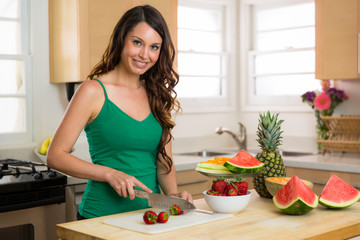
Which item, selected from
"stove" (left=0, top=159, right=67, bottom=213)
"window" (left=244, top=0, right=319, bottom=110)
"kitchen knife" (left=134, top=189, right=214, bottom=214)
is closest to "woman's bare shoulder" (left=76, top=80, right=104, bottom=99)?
"kitchen knife" (left=134, top=189, right=214, bottom=214)

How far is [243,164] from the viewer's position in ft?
6.56

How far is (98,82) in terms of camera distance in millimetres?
2047

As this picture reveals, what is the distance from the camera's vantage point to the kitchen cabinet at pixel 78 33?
11.5 feet

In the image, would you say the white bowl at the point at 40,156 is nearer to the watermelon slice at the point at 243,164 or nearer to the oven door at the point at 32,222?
the oven door at the point at 32,222

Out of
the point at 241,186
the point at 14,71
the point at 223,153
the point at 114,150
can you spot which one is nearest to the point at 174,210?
the point at 241,186

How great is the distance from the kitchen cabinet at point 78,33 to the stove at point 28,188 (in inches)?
34.1

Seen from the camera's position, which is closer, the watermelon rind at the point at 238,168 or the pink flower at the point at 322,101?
the watermelon rind at the point at 238,168

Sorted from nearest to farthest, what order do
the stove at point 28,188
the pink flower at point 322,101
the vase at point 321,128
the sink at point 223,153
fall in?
the stove at point 28,188
the pink flower at point 322,101
the vase at point 321,128
the sink at point 223,153

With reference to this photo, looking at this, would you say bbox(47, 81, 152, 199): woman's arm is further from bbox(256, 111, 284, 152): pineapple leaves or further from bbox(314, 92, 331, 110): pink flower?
bbox(314, 92, 331, 110): pink flower

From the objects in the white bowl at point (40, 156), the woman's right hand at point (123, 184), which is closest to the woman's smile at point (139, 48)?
the woman's right hand at point (123, 184)

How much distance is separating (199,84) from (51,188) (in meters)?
2.27

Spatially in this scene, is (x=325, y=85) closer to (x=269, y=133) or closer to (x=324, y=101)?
(x=324, y=101)

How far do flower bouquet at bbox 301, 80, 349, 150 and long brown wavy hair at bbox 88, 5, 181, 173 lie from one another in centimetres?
214

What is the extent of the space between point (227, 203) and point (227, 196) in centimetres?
3
